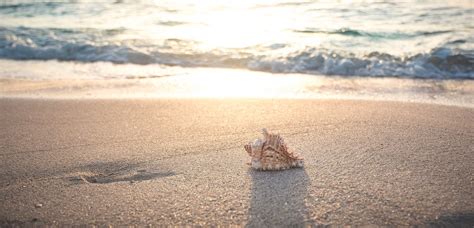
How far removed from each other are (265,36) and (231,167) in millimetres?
6485

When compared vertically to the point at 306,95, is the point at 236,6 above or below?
above

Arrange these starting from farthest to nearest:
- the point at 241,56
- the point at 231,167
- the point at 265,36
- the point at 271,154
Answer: the point at 265,36 → the point at 241,56 → the point at 231,167 → the point at 271,154

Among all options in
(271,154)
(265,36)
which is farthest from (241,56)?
(271,154)

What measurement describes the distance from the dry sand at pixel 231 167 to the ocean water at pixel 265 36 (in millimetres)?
2741

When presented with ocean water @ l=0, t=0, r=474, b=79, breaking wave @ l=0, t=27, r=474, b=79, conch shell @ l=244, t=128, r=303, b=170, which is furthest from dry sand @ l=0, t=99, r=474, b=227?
ocean water @ l=0, t=0, r=474, b=79

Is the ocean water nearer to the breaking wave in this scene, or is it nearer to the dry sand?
the breaking wave

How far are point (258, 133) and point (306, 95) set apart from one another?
1.71 meters

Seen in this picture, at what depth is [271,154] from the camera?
109 inches

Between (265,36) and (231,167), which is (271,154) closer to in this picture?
(231,167)

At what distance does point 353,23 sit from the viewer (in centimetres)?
1043

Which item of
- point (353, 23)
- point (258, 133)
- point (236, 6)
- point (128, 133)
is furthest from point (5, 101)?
point (236, 6)

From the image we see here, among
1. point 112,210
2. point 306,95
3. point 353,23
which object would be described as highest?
point 353,23

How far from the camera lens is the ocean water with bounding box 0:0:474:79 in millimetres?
7066

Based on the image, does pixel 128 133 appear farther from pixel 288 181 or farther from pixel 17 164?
pixel 288 181
